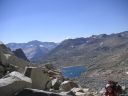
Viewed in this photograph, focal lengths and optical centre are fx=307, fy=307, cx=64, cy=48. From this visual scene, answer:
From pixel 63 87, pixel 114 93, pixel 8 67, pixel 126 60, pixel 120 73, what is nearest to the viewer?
pixel 114 93

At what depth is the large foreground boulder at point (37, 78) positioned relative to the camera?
14570 mm

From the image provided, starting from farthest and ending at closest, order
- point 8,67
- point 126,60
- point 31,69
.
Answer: point 126,60 < point 8,67 < point 31,69

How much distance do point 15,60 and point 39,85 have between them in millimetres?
4962

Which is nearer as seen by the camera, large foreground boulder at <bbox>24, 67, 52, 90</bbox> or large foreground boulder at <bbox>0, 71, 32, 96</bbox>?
large foreground boulder at <bbox>0, 71, 32, 96</bbox>

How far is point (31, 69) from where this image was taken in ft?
47.8

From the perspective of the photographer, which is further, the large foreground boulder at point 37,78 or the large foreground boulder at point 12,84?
the large foreground boulder at point 37,78

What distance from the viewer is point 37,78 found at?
15156 millimetres

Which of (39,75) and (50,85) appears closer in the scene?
(39,75)

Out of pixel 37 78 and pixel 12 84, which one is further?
pixel 37 78

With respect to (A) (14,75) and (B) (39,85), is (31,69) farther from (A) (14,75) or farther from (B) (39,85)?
(A) (14,75)

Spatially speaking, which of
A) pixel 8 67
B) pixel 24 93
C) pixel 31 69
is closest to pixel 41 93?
pixel 24 93

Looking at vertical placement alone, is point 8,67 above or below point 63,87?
above

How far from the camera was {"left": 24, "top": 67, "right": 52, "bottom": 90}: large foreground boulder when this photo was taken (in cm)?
1457

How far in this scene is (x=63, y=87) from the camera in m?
19.4
